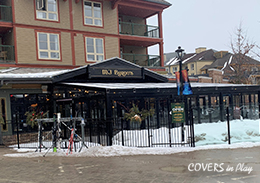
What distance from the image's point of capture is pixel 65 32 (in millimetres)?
21312

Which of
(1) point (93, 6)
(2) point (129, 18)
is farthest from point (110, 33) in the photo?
(2) point (129, 18)

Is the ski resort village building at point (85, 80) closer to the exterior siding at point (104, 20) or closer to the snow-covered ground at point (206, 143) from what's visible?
the exterior siding at point (104, 20)

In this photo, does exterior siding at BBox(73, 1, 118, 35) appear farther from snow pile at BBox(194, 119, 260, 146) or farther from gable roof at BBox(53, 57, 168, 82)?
snow pile at BBox(194, 119, 260, 146)

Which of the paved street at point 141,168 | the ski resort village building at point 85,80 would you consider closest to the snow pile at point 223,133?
the ski resort village building at point 85,80

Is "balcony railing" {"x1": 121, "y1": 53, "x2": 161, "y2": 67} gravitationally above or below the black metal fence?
above

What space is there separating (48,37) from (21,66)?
2.89 metres

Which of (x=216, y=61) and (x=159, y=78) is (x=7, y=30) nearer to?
(x=159, y=78)

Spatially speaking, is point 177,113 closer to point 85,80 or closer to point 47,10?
point 85,80

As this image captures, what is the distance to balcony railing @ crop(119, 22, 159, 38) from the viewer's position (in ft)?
86.6

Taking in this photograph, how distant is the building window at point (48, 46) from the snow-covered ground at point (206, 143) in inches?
339

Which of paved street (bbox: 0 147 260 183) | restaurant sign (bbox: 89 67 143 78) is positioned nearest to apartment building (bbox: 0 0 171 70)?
restaurant sign (bbox: 89 67 143 78)

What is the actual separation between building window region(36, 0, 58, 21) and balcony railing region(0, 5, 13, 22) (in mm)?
1746

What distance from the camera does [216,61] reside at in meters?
62.2

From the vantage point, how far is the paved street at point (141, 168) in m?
7.75
